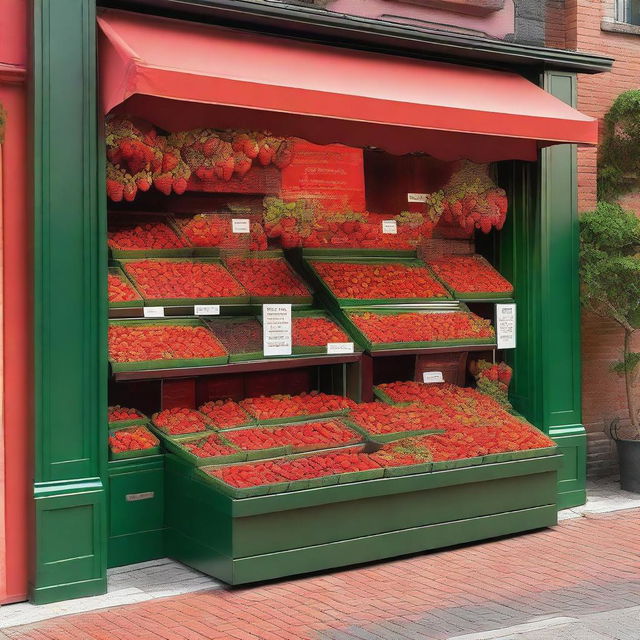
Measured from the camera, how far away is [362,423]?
8.12m

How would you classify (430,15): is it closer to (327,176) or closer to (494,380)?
(327,176)

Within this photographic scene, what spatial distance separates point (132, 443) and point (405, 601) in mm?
2395

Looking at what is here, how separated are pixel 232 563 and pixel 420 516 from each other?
169 cm

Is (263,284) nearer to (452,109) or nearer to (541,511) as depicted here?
(452,109)

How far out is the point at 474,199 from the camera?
914 cm

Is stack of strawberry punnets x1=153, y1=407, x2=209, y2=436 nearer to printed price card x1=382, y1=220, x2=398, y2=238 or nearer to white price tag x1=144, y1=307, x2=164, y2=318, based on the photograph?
white price tag x1=144, y1=307, x2=164, y2=318

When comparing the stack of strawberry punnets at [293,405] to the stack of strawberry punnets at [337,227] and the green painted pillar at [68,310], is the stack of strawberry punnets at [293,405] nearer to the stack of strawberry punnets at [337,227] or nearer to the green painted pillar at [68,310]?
the stack of strawberry punnets at [337,227]

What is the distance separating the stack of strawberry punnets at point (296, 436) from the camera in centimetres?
749

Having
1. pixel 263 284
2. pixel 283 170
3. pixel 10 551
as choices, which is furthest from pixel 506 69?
pixel 10 551

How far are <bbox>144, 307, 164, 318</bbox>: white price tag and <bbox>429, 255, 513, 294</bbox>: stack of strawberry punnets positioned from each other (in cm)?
298

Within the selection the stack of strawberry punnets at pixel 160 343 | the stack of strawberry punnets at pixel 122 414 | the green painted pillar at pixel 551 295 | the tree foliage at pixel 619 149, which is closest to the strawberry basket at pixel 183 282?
the stack of strawberry punnets at pixel 160 343

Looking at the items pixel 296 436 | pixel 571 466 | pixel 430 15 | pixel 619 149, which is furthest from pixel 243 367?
pixel 619 149

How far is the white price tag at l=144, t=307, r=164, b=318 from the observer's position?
7621mm

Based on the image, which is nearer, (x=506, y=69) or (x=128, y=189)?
(x=128, y=189)
